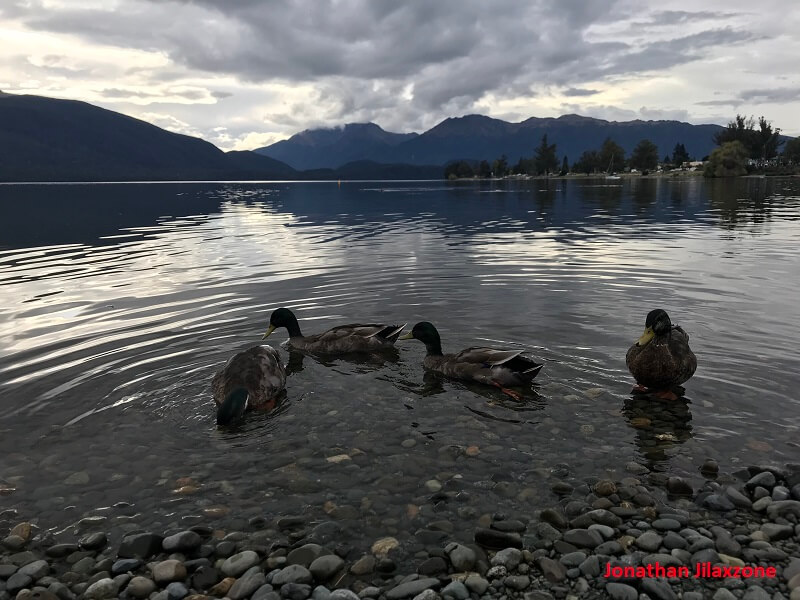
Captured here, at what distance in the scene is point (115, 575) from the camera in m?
5.95

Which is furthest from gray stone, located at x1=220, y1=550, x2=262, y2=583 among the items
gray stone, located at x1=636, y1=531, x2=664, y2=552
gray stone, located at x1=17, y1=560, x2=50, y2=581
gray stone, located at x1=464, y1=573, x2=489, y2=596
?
gray stone, located at x1=636, y1=531, x2=664, y2=552

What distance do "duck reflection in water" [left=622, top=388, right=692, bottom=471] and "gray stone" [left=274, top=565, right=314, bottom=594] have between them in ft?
17.3

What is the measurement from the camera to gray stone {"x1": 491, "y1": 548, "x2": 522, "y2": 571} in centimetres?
589

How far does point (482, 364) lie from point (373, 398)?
254cm

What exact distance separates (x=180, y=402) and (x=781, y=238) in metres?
35.4

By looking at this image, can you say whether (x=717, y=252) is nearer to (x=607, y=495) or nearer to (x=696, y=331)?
(x=696, y=331)

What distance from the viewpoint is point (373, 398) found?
10812mm

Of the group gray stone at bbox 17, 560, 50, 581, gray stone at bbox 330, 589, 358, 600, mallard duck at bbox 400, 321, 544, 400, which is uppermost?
mallard duck at bbox 400, 321, 544, 400

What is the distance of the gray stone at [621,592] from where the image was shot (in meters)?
5.27


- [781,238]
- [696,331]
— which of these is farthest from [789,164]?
[696,331]

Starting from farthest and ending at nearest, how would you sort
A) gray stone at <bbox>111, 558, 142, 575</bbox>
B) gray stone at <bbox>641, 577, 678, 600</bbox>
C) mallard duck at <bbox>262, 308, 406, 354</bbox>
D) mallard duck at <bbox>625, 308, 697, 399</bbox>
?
mallard duck at <bbox>262, 308, 406, 354</bbox> < mallard duck at <bbox>625, 308, 697, 399</bbox> < gray stone at <bbox>111, 558, 142, 575</bbox> < gray stone at <bbox>641, 577, 678, 600</bbox>

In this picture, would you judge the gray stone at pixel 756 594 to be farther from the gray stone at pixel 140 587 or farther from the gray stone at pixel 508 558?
the gray stone at pixel 140 587

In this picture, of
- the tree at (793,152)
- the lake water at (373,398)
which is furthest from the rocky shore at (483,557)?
the tree at (793,152)

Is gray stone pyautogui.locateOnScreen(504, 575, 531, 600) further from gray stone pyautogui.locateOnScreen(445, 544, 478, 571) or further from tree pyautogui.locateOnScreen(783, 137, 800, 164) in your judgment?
tree pyautogui.locateOnScreen(783, 137, 800, 164)
